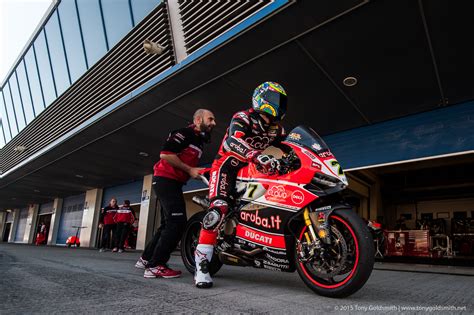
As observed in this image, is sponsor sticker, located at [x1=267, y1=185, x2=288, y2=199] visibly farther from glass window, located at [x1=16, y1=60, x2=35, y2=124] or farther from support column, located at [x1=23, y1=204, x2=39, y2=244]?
support column, located at [x1=23, y1=204, x2=39, y2=244]

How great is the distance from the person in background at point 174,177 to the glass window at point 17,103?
66.2 ft

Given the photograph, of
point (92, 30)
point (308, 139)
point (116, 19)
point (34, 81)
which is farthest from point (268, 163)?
point (34, 81)

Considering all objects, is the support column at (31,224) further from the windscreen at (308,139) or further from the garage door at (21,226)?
the windscreen at (308,139)

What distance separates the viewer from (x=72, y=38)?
1244 centimetres

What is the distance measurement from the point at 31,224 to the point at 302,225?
100 feet

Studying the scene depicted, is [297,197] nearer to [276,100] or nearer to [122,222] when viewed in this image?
[276,100]

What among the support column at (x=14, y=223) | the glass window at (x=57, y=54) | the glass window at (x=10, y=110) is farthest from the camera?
the support column at (x=14, y=223)

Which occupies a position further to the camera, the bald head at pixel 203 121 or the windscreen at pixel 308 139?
the bald head at pixel 203 121

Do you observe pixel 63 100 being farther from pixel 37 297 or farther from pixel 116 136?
pixel 37 297

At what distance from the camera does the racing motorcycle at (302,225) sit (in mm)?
1902

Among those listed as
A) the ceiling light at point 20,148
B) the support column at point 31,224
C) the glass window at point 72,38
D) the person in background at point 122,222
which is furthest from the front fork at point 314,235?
the support column at point 31,224

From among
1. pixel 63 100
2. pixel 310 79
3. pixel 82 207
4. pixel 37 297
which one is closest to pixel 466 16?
pixel 310 79

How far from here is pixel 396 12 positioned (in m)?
4.05

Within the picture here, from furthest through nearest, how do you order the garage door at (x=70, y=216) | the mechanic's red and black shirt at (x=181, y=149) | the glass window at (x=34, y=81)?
the garage door at (x=70, y=216)
the glass window at (x=34, y=81)
the mechanic's red and black shirt at (x=181, y=149)
